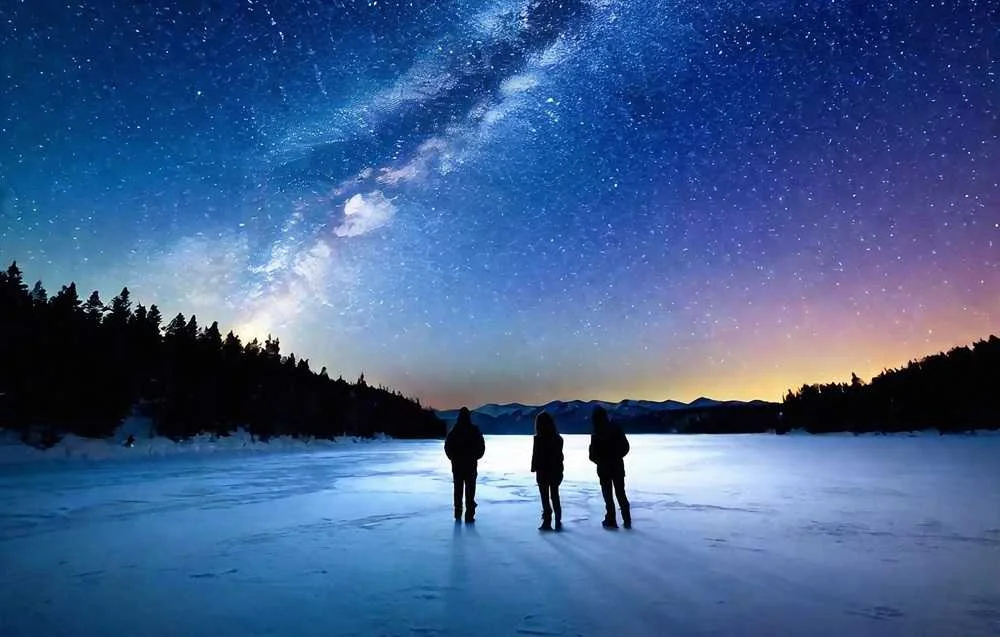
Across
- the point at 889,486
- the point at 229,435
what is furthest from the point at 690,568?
the point at 229,435

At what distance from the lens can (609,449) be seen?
9.66m

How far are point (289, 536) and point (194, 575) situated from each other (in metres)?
2.76

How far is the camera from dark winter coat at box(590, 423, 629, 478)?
380 inches

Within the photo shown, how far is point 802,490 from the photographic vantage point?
1628 centimetres

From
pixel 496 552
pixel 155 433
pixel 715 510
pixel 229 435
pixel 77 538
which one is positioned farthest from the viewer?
pixel 229 435

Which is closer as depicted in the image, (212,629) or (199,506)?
(212,629)

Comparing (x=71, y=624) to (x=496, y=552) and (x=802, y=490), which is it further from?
(x=802, y=490)

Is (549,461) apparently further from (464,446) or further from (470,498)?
(470,498)

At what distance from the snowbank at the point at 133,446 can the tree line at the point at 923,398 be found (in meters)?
103

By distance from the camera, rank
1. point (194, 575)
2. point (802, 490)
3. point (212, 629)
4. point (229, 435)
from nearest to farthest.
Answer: point (212, 629), point (194, 575), point (802, 490), point (229, 435)

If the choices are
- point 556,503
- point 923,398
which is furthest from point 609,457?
point 923,398

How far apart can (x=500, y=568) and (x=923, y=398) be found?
117110 millimetres

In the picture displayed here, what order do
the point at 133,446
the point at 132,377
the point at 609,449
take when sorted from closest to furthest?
the point at 609,449 → the point at 133,446 → the point at 132,377

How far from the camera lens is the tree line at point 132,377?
126 ft
